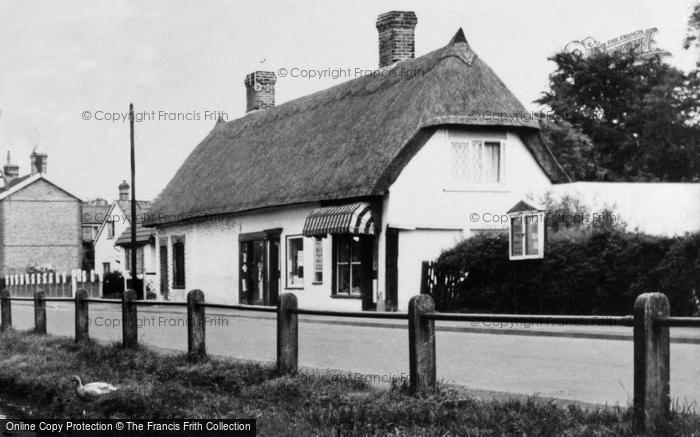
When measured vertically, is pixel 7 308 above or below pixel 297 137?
below

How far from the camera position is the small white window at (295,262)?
96.0 ft

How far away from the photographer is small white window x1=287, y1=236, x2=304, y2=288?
29.2 metres

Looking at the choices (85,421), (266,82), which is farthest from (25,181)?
(85,421)

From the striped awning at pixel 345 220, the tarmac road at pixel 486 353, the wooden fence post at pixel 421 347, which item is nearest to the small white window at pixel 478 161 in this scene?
the striped awning at pixel 345 220

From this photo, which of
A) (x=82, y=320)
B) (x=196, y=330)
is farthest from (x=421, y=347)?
(x=82, y=320)

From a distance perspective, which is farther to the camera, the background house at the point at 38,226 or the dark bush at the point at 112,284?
the background house at the point at 38,226

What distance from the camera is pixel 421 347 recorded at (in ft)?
27.9

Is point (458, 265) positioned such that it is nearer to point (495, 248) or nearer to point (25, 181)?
point (495, 248)

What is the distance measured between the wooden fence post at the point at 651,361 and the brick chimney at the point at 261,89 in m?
34.1

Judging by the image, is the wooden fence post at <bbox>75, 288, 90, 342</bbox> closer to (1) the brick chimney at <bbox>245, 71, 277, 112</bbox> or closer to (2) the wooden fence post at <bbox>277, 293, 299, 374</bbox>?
(2) the wooden fence post at <bbox>277, 293, 299, 374</bbox>

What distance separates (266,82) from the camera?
133 feet

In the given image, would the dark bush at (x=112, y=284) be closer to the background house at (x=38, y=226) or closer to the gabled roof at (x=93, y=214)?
the background house at (x=38, y=226)

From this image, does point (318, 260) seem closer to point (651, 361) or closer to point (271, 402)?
point (271, 402)

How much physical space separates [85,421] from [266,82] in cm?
3232
